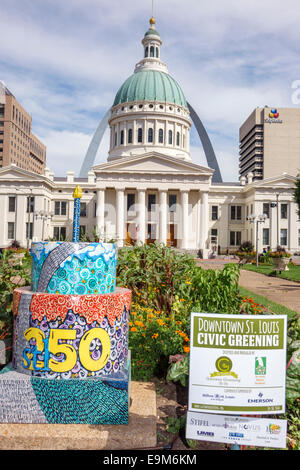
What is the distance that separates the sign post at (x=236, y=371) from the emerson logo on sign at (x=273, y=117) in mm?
137920

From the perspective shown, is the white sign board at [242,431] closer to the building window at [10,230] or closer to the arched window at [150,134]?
the building window at [10,230]

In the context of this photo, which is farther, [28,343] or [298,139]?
[298,139]

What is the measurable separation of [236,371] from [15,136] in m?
123

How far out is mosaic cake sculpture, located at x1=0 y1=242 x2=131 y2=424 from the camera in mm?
4793

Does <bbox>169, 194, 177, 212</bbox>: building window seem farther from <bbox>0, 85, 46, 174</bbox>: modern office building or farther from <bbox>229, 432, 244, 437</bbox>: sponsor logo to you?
<bbox>0, 85, 46, 174</bbox>: modern office building

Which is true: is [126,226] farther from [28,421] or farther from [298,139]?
[298,139]

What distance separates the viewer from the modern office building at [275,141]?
12875 cm

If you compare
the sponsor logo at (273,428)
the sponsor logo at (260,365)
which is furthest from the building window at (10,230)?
the sponsor logo at (273,428)

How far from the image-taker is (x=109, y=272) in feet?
→ 18.5

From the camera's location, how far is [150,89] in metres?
74.2

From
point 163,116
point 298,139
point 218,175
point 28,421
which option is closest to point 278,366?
point 28,421

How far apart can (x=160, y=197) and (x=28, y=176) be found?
2211 centimetres

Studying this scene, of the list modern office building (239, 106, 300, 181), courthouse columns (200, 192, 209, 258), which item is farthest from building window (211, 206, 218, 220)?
modern office building (239, 106, 300, 181)

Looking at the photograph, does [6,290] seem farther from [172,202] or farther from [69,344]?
[172,202]
